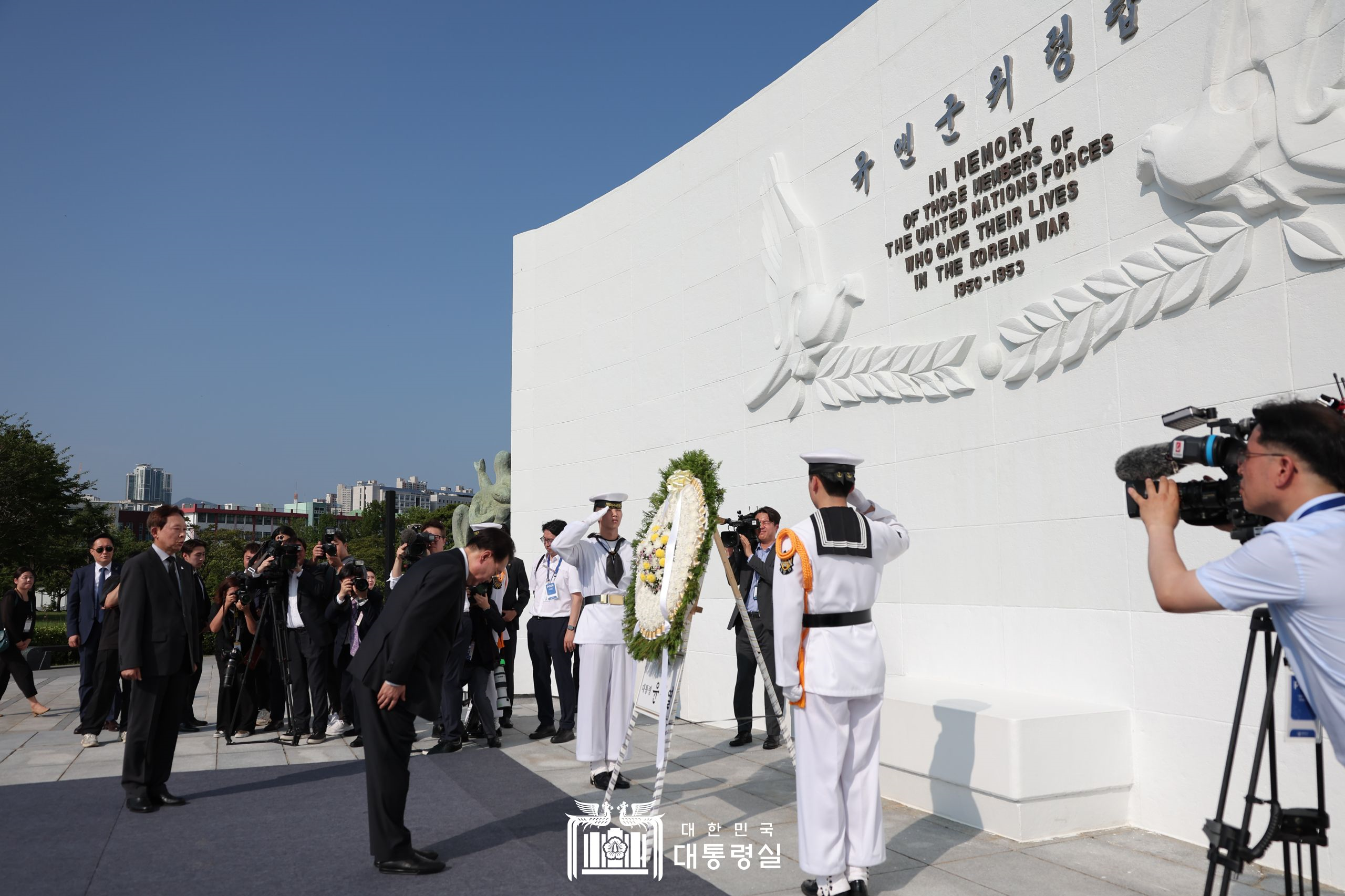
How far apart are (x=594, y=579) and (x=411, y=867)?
2675 mm

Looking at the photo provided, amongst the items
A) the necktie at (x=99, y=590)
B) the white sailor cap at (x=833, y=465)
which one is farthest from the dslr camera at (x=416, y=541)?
the necktie at (x=99, y=590)

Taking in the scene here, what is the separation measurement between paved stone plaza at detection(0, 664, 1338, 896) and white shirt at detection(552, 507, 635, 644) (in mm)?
983

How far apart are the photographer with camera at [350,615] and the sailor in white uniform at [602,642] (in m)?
2.32

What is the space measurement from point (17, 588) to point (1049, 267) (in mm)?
10160

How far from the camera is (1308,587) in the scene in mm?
2174

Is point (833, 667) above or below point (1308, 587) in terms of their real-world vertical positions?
below

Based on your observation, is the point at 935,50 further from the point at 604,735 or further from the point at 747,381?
the point at 604,735

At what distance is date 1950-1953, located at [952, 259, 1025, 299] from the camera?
5.86 m

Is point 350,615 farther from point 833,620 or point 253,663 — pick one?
point 833,620

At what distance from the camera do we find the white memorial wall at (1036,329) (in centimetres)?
450

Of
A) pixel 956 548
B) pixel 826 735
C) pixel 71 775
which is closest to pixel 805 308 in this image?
pixel 956 548

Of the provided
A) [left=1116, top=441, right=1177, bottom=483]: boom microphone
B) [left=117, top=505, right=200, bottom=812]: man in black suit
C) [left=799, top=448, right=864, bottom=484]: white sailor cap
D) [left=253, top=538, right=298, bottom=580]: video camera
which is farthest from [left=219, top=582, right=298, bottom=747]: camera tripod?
[left=1116, top=441, right=1177, bottom=483]: boom microphone

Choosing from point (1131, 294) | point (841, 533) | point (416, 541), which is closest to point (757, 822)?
point (841, 533)

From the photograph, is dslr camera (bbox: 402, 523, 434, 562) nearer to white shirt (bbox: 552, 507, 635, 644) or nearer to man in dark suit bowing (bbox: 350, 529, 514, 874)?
white shirt (bbox: 552, 507, 635, 644)
